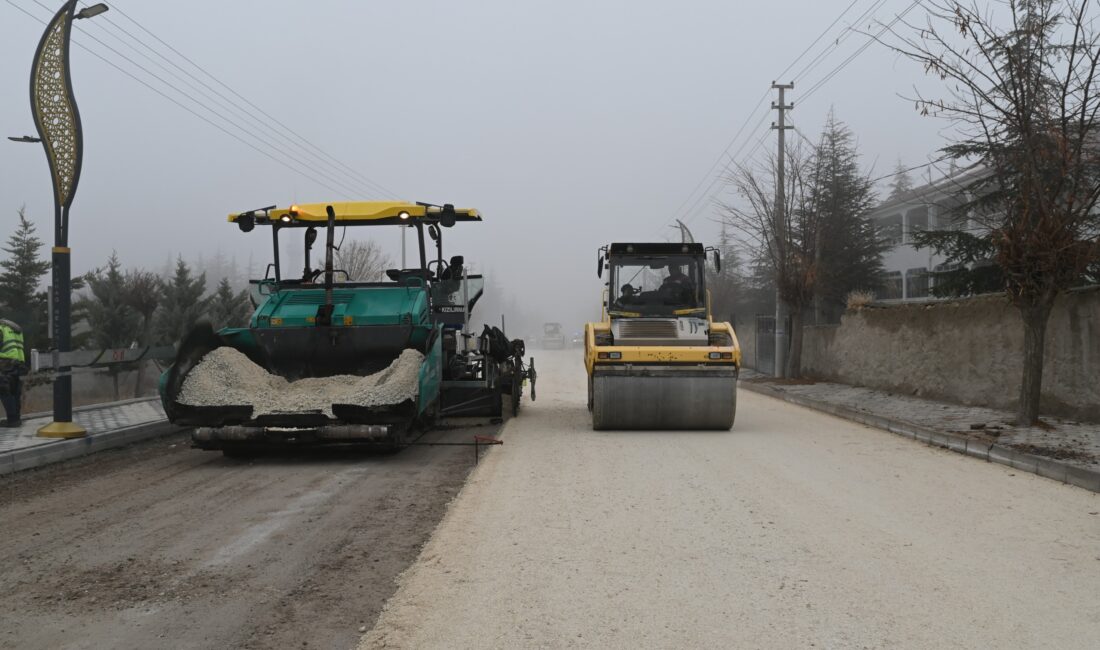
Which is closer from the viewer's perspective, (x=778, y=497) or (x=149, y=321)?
(x=778, y=497)

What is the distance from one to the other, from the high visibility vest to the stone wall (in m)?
14.6

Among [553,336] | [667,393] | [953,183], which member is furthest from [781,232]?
[553,336]

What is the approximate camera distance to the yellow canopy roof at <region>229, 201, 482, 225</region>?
1140cm

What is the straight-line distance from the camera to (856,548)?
558 cm

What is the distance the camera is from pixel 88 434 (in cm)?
1060

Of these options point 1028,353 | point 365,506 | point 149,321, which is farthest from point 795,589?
point 149,321

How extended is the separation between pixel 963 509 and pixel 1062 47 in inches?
265

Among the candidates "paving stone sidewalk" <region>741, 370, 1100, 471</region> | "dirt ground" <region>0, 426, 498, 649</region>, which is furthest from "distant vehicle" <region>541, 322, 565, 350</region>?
"dirt ground" <region>0, 426, 498, 649</region>

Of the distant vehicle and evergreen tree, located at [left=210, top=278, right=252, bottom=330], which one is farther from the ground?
evergreen tree, located at [left=210, top=278, right=252, bottom=330]

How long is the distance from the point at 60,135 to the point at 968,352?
14.6m

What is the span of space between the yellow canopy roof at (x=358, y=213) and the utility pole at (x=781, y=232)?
14.1m

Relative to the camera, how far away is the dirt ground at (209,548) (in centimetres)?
427

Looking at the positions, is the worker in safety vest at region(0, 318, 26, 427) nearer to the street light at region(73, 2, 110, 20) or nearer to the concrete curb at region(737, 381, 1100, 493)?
the street light at region(73, 2, 110, 20)

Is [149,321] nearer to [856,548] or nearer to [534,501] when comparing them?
[534,501]
